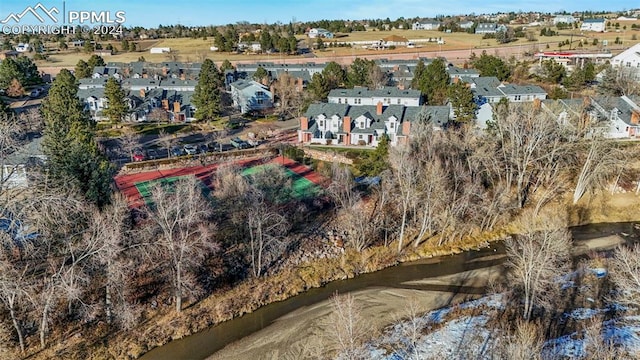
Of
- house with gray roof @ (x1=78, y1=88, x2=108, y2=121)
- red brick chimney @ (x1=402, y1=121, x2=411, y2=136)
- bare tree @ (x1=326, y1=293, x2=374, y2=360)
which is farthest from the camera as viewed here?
house with gray roof @ (x1=78, y1=88, x2=108, y2=121)

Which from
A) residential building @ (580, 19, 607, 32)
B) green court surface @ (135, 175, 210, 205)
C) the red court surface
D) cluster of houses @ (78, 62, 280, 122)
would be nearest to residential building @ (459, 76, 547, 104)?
the red court surface

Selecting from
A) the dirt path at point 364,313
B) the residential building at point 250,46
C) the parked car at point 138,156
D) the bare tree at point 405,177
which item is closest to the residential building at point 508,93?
the bare tree at point 405,177

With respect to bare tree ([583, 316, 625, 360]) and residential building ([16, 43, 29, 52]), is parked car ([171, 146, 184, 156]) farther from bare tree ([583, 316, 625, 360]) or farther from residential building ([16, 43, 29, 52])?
residential building ([16, 43, 29, 52])

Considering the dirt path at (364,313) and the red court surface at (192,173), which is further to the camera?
the red court surface at (192,173)

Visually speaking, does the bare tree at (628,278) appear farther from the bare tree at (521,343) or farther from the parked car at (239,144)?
the parked car at (239,144)

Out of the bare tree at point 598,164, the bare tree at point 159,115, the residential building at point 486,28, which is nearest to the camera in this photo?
the bare tree at point 598,164

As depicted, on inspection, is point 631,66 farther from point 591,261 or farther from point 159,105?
point 159,105

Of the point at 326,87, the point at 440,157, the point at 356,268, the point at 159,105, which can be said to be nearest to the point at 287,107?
the point at 326,87
